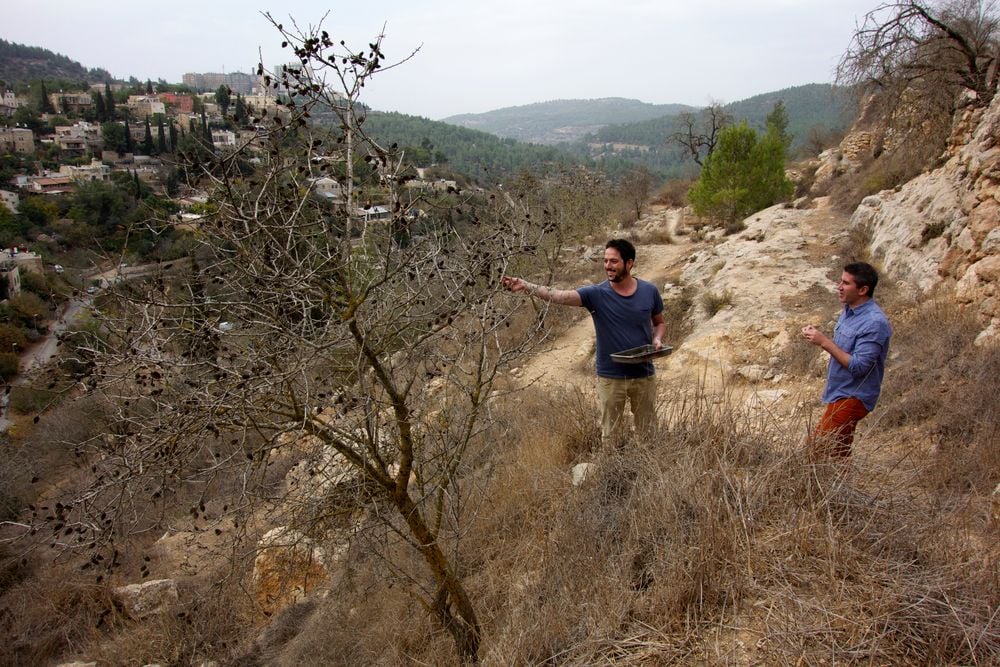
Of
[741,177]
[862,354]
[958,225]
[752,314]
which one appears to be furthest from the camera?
[741,177]

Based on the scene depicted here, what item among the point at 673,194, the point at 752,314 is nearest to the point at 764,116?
the point at 673,194

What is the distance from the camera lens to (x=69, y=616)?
5652 millimetres

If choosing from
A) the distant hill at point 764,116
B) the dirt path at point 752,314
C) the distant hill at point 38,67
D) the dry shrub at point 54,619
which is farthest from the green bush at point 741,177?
the distant hill at point 38,67

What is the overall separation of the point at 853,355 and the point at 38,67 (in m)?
156

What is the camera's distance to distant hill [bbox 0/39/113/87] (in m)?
102

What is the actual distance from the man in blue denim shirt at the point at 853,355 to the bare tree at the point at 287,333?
64.4 inches

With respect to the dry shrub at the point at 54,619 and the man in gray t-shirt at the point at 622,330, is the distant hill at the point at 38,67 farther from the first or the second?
the man in gray t-shirt at the point at 622,330

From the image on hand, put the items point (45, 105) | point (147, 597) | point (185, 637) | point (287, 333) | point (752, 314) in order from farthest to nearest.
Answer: point (45, 105)
point (752, 314)
point (147, 597)
point (185, 637)
point (287, 333)

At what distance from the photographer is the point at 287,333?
1867 mm

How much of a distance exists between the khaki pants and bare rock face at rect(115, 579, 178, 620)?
4403mm

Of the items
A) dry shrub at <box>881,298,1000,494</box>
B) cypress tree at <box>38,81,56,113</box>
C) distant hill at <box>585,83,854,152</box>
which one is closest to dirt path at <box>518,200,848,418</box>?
dry shrub at <box>881,298,1000,494</box>

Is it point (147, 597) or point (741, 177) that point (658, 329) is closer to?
point (147, 597)

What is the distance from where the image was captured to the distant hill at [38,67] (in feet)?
335

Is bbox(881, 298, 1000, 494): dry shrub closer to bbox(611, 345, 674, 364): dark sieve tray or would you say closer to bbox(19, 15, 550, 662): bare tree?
bbox(611, 345, 674, 364): dark sieve tray
